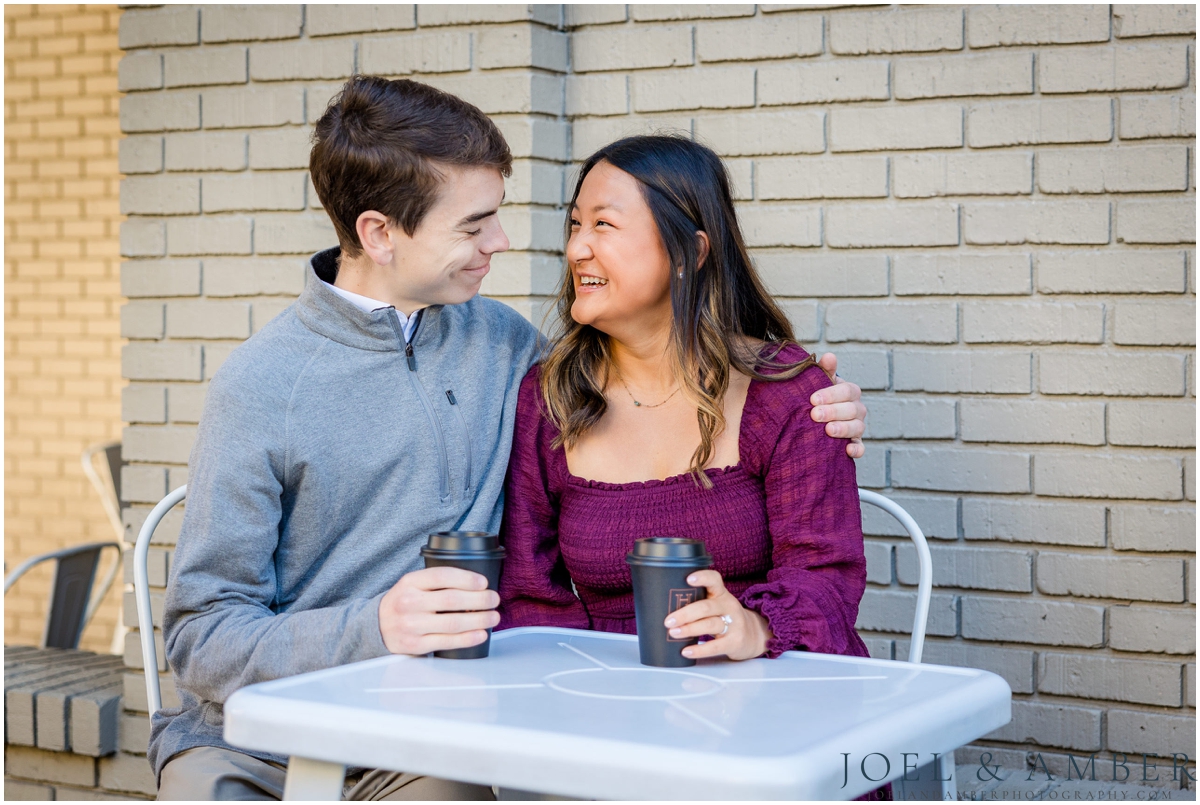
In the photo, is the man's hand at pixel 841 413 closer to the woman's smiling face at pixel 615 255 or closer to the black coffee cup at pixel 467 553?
the woman's smiling face at pixel 615 255

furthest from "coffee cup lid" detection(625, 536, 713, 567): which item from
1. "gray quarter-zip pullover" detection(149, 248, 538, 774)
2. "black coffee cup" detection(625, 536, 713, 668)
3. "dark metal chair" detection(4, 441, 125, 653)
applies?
"dark metal chair" detection(4, 441, 125, 653)

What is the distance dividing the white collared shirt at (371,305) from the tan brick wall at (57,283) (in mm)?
3456

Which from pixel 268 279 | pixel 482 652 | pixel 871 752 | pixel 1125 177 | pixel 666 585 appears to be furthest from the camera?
pixel 268 279

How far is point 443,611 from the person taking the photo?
1565 mm

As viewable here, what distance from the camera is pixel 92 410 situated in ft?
17.3

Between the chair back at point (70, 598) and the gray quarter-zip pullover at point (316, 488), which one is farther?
the chair back at point (70, 598)

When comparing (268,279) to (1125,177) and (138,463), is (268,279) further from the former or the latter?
(1125,177)

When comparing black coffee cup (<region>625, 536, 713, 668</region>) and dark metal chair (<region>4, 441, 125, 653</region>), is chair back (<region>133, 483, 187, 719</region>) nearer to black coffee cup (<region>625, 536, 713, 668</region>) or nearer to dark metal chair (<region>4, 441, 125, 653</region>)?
black coffee cup (<region>625, 536, 713, 668</region>)

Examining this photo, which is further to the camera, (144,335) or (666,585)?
(144,335)

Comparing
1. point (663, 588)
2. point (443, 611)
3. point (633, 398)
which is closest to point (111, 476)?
point (633, 398)

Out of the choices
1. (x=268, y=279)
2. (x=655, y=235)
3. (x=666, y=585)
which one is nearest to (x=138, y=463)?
(x=268, y=279)

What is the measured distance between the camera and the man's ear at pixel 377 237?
206cm

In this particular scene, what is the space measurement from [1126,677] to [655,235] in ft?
4.58

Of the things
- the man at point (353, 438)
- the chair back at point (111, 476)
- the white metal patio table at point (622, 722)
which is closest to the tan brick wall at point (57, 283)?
the chair back at point (111, 476)
